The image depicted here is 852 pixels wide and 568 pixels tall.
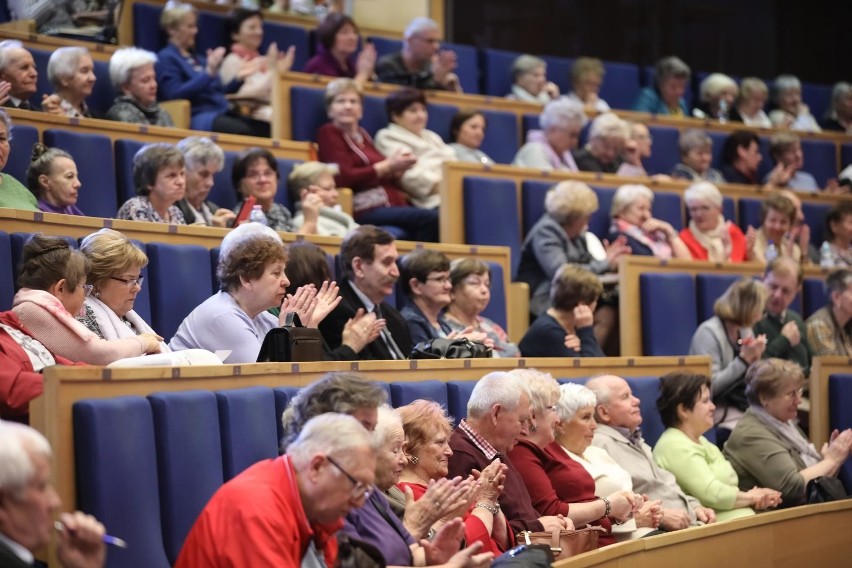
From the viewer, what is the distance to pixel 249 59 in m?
4.49

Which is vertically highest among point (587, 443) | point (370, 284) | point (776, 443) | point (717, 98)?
point (717, 98)

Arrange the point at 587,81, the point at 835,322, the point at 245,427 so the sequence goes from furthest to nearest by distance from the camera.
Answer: the point at 587,81, the point at 835,322, the point at 245,427

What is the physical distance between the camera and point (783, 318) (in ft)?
12.7

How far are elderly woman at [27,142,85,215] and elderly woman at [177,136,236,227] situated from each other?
352 millimetres

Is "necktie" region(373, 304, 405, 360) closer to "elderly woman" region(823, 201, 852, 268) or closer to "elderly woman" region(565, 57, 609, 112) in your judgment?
"elderly woman" region(823, 201, 852, 268)

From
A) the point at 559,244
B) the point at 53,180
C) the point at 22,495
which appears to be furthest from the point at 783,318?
the point at 22,495

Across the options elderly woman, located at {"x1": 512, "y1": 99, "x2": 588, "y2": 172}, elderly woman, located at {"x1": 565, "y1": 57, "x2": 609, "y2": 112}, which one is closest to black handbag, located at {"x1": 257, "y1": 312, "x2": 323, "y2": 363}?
elderly woman, located at {"x1": 512, "y1": 99, "x2": 588, "y2": 172}

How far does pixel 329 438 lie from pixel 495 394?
76 cm

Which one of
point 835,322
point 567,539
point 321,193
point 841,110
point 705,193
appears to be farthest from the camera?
point 841,110

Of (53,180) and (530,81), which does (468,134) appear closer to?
(530,81)

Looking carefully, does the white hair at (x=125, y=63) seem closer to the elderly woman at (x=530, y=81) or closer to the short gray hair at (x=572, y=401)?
the short gray hair at (x=572, y=401)

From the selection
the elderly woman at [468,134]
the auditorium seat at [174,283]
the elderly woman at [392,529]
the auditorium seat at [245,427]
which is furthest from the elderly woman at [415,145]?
the elderly woman at [392,529]

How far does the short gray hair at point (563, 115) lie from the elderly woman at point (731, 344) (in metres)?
1.04

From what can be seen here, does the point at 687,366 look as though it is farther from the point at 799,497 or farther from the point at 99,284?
the point at 99,284
